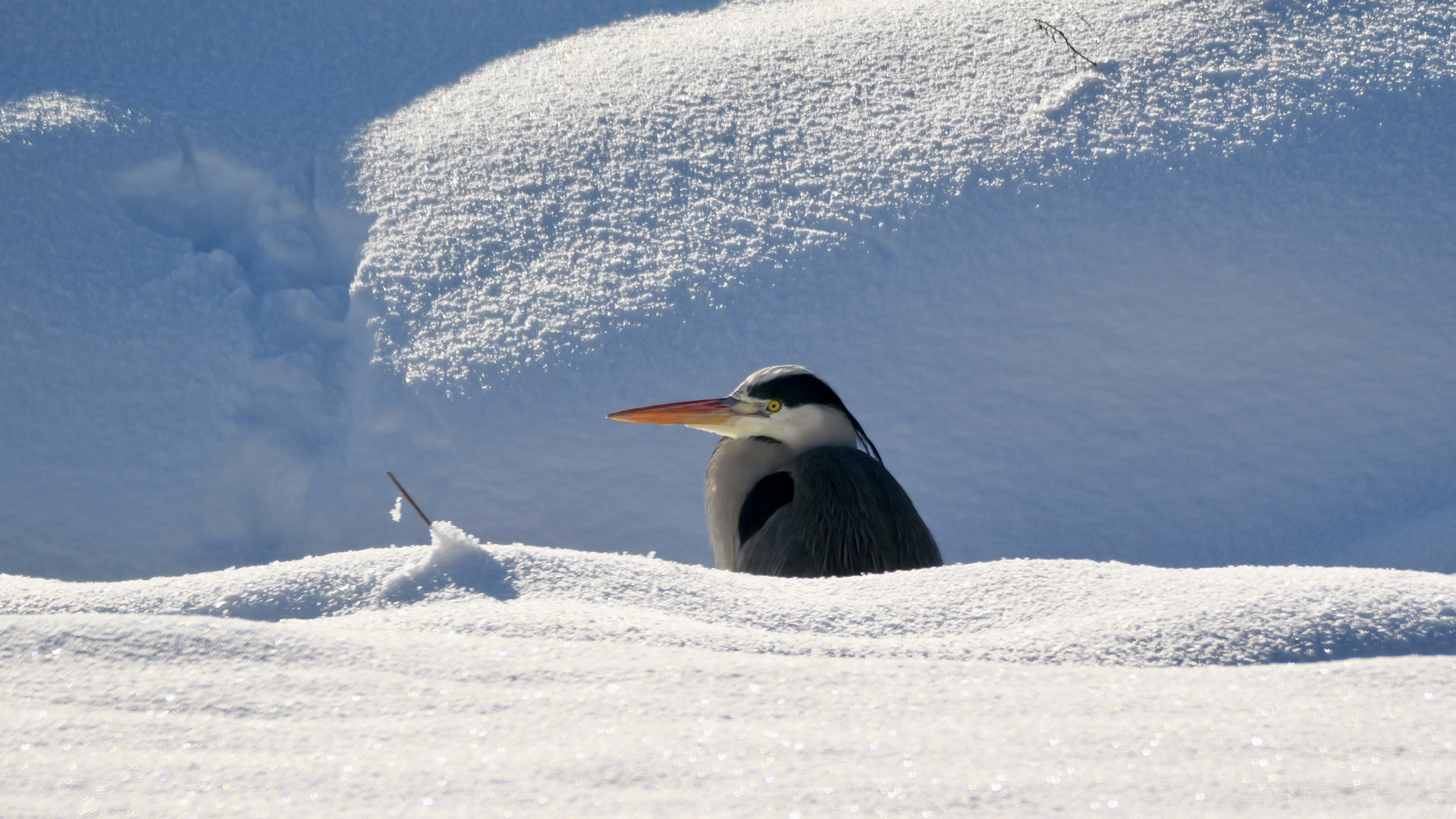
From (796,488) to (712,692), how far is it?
4.33 feet

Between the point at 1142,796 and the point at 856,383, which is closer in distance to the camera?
the point at 1142,796

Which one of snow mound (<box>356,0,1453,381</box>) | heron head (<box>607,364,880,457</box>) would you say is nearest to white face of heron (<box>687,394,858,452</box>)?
heron head (<box>607,364,880,457</box>)

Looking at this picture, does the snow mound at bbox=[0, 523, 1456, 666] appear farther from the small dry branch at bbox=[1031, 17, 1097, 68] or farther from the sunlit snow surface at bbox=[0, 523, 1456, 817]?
the small dry branch at bbox=[1031, 17, 1097, 68]

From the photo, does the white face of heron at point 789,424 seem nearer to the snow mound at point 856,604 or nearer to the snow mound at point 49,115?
the snow mound at point 856,604

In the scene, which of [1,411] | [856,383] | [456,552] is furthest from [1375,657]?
[1,411]

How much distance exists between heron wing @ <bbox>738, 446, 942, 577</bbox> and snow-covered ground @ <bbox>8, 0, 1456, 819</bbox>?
0.52 metres

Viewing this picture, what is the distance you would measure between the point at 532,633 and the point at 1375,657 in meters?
0.84

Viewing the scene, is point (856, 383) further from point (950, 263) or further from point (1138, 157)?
point (1138, 157)

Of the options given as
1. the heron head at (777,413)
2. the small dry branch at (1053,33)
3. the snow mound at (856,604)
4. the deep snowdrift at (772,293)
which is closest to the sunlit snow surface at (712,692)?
the snow mound at (856,604)

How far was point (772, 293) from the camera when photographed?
2.92 metres

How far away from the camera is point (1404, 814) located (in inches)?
29.3

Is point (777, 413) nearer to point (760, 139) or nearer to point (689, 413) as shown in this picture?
point (689, 413)

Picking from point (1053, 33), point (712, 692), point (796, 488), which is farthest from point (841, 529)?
point (1053, 33)

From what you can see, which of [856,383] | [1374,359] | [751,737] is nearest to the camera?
[751,737]
